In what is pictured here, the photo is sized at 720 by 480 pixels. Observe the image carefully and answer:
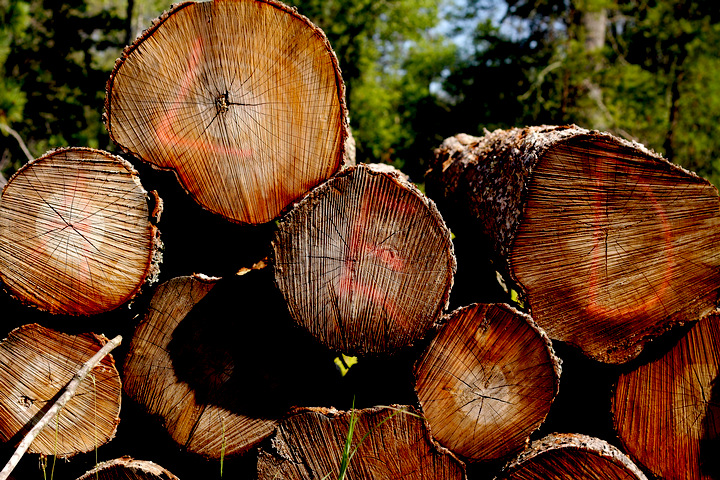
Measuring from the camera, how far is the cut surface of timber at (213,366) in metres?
1.59

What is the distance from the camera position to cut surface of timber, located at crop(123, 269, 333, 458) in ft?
5.23

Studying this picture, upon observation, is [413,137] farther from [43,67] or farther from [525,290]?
[525,290]

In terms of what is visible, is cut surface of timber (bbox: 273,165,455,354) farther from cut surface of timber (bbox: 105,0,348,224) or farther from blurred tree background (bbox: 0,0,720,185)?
blurred tree background (bbox: 0,0,720,185)

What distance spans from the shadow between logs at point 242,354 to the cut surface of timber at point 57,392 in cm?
26

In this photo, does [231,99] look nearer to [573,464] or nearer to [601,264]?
[601,264]

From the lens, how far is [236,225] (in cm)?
160

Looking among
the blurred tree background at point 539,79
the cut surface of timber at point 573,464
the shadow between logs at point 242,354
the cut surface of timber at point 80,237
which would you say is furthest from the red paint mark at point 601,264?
the blurred tree background at point 539,79

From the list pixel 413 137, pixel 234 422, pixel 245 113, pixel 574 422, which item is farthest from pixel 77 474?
pixel 413 137

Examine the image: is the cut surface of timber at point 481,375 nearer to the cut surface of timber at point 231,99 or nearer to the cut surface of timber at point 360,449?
the cut surface of timber at point 360,449

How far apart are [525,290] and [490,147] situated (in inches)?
31.2

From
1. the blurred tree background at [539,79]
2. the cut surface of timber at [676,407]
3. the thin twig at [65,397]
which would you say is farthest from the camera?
the blurred tree background at [539,79]

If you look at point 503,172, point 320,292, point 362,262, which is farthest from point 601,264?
point 320,292

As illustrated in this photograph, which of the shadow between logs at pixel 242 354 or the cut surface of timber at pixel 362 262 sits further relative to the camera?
the shadow between logs at pixel 242 354

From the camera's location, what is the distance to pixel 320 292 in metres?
1.45
